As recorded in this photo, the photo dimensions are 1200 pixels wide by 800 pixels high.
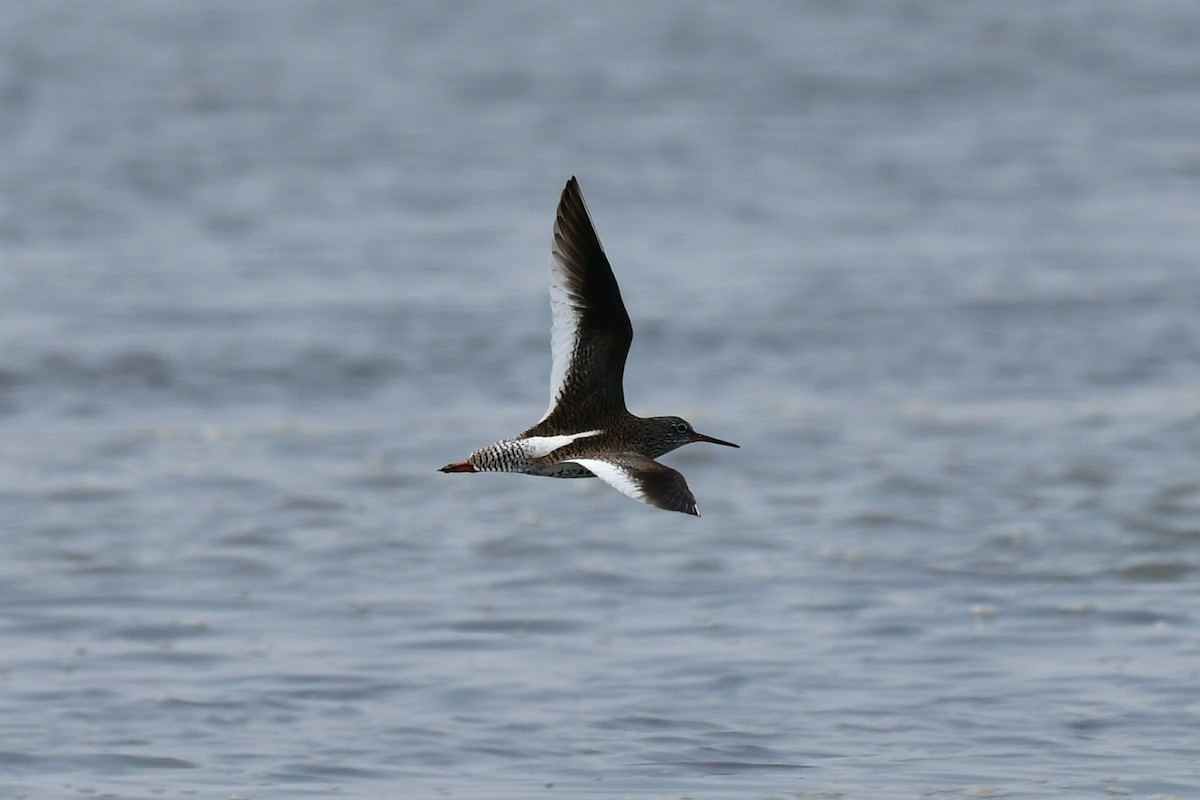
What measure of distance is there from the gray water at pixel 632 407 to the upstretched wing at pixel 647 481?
75.5 inches

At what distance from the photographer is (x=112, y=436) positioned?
12812mm

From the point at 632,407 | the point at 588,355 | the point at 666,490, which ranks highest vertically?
the point at 588,355

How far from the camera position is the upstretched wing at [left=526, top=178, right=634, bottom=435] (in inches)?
270

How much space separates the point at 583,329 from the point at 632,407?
20.6 ft

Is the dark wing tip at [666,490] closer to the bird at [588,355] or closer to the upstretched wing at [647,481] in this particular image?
the upstretched wing at [647,481]

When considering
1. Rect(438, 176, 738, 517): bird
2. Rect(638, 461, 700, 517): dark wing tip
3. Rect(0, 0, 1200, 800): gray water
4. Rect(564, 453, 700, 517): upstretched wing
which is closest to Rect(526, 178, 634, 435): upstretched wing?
Rect(438, 176, 738, 517): bird

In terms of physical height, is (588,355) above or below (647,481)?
above

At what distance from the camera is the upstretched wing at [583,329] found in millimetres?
6863

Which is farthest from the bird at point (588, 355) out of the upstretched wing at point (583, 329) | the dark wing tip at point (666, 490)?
the dark wing tip at point (666, 490)

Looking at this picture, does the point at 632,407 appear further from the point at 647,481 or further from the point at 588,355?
the point at 647,481

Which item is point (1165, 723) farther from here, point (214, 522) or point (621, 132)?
point (621, 132)

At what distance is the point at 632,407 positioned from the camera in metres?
13.2

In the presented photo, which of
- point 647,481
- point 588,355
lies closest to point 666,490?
point 647,481

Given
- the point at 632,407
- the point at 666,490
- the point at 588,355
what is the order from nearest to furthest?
1. the point at 666,490
2. the point at 588,355
3. the point at 632,407
